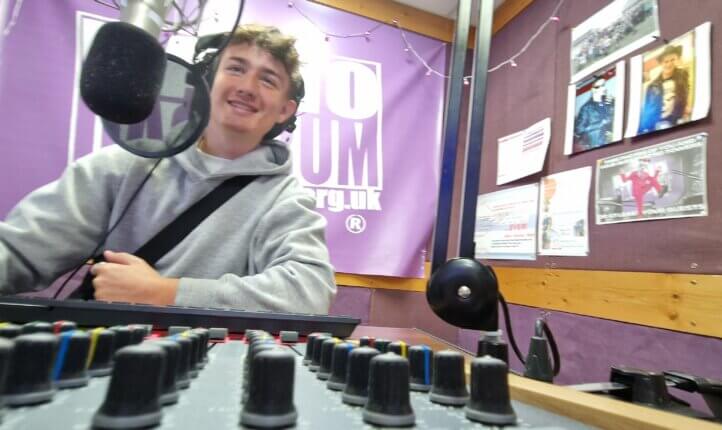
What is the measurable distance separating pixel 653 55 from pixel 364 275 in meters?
1.06

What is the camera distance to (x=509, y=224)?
4.78ft

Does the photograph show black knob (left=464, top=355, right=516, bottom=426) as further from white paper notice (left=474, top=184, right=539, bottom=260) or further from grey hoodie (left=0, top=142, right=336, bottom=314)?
white paper notice (left=474, top=184, right=539, bottom=260)

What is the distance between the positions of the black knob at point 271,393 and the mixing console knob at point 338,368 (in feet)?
0.21

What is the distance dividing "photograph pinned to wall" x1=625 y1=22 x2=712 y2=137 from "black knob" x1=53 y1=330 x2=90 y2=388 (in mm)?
1115

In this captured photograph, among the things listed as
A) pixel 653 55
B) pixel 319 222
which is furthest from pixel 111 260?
pixel 653 55

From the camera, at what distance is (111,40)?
0.46 m

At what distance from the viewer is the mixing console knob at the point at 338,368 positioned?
0.26m

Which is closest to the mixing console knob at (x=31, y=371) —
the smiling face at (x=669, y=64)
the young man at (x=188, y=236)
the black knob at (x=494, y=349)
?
the black knob at (x=494, y=349)

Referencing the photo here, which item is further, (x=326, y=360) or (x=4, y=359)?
(x=326, y=360)

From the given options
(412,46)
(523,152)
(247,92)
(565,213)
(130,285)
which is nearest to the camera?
(130,285)

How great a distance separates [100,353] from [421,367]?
0.19m

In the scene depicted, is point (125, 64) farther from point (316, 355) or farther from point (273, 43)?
point (273, 43)

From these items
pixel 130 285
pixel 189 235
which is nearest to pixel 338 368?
pixel 130 285

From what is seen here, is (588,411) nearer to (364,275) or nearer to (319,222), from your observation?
(319,222)
